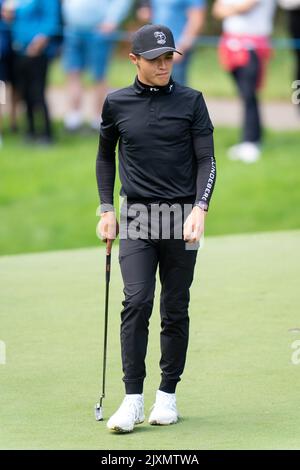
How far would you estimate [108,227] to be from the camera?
22.9ft

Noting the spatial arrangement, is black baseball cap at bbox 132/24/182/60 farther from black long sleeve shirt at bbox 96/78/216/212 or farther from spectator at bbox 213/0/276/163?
spectator at bbox 213/0/276/163

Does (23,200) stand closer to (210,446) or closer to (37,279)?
(37,279)

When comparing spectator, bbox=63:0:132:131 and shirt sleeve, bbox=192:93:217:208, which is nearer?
shirt sleeve, bbox=192:93:217:208

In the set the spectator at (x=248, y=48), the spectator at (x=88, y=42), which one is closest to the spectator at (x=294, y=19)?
the spectator at (x=248, y=48)

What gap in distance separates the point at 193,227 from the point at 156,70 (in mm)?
826

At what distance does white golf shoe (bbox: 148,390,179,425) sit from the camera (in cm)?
685

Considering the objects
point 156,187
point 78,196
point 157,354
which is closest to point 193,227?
point 156,187

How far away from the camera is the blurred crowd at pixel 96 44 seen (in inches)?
612

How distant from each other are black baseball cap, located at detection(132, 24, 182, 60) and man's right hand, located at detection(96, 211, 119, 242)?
34.7 inches

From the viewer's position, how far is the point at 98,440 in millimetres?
6555

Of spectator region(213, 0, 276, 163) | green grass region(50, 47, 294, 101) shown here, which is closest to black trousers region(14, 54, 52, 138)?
spectator region(213, 0, 276, 163)

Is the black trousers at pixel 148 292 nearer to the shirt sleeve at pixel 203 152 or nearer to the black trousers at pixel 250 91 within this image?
the shirt sleeve at pixel 203 152

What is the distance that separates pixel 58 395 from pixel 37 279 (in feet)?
11.7

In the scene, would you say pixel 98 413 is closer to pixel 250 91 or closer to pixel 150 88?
pixel 150 88
